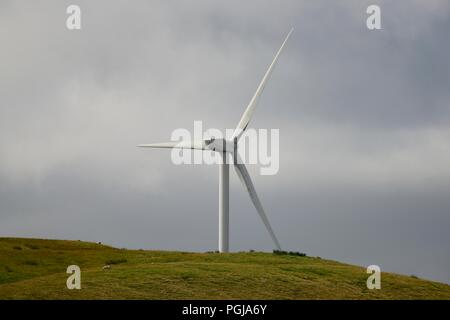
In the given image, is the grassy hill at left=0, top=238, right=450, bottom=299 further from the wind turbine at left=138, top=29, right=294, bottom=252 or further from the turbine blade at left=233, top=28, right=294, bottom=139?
the turbine blade at left=233, top=28, right=294, bottom=139

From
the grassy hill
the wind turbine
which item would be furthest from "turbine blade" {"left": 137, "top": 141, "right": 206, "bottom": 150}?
the grassy hill

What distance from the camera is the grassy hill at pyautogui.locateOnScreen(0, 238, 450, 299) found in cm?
5534

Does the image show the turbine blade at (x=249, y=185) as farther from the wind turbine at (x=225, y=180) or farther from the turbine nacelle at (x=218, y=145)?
the turbine nacelle at (x=218, y=145)


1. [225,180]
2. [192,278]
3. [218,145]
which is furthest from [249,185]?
[192,278]

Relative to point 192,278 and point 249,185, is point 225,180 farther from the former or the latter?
point 192,278

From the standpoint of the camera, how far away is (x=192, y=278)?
59.7 meters

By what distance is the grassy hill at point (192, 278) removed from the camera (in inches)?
2179

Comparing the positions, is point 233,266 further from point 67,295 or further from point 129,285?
point 67,295

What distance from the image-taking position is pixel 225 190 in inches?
3201

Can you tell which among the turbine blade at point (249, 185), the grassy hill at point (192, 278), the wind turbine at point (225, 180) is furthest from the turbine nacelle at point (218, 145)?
the grassy hill at point (192, 278)

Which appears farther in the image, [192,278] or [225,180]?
[225,180]
